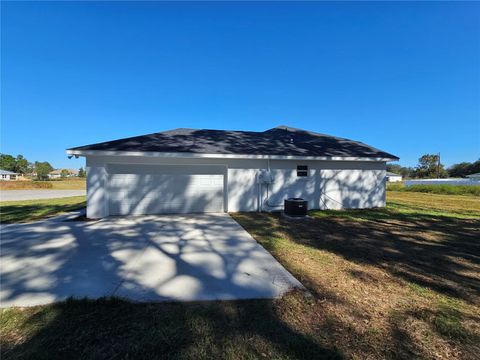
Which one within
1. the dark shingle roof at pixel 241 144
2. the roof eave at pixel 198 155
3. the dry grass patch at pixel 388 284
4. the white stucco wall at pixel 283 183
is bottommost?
the dry grass patch at pixel 388 284

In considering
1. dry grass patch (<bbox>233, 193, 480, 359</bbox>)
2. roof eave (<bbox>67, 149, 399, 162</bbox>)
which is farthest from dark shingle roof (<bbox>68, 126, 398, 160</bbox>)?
dry grass patch (<bbox>233, 193, 480, 359</bbox>)

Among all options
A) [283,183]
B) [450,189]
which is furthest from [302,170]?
[450,189]

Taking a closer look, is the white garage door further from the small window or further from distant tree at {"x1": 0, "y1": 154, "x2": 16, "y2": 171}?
distant tree at {"x1": 0, "y1": 154, "x2": 16, "y2": 171}

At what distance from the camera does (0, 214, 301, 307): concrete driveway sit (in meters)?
3.41

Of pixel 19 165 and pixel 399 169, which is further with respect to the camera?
pixel 399 169

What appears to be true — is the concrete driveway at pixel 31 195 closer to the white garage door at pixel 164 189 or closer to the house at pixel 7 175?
the white garage door at pixel 164 189

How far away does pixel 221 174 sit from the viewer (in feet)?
35.4

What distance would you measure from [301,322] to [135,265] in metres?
3.03

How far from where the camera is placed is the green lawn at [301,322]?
2.29 m

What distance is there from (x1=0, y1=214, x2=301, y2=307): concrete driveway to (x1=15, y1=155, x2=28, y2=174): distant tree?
301 ft

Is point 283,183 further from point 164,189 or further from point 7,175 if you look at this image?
point 7,175

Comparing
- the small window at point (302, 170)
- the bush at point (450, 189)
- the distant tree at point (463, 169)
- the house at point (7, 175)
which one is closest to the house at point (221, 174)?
the small window at point (302, 170)

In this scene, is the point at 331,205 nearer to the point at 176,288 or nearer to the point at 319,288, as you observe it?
the point at 319,288

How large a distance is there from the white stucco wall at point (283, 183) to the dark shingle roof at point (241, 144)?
0.45 metres
